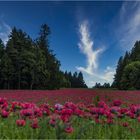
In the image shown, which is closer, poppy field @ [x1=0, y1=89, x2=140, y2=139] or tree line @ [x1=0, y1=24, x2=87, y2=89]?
poppy field @ [x1=0, y1=89, x2=140, y2=139]

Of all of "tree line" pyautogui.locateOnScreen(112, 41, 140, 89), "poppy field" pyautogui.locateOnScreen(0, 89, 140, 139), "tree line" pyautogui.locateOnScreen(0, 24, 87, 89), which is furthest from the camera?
"tree line" pyautogui.locateOnScreen(112, 41, 140, 89)

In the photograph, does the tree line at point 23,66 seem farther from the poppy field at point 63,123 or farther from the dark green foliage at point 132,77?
the poppy field at point 63,123

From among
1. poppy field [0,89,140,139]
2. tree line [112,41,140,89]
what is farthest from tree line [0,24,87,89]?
poppy field [0,89,140,139]

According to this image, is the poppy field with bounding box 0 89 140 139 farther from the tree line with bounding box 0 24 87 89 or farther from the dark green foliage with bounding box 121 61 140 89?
the dark green foliage with bounding box 121 61 140 89

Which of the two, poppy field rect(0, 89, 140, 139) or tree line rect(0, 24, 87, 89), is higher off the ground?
tree line rect(0, 24, 87, 89)

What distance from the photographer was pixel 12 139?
4.28 metres

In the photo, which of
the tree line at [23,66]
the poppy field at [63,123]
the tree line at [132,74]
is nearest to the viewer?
the poppy field at [63,123]

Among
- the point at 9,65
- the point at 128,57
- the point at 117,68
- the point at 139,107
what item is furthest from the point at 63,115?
the point at 117,68

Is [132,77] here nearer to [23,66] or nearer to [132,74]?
[132,74]

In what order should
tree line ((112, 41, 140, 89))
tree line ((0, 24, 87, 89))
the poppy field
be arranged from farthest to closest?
tree line ((112, 41, 140, 89))
tree line ((0, 24, 87, 89))
the poppy field

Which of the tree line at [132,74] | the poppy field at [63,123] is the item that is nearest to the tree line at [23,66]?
the tree line at [132,74]

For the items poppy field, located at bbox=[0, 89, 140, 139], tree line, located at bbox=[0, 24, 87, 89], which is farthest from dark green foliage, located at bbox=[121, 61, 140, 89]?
poppy field, located at bbox=[0, 89, 140, 139]

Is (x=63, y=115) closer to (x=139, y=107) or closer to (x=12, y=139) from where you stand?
(x=12, y=139)

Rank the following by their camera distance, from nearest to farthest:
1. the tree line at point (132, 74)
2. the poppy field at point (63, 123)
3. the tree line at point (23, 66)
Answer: the poppy field at point (63, 123) < the tree line at point (23, 66) < the tree line at point (132, 74)
